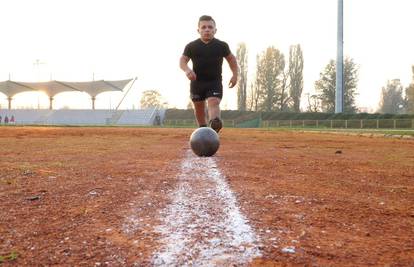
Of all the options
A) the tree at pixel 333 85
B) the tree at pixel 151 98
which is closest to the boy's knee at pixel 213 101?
the tree at pixel 333 85

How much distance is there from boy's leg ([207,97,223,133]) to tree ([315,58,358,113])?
63.3 m

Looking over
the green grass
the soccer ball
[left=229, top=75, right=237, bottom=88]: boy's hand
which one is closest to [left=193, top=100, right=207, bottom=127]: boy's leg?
[left=229, top=75, right=237, bottom=88]: boy's hand

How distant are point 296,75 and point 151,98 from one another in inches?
1297

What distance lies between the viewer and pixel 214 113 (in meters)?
7.60

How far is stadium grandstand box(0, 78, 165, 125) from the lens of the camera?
62344 millimetres

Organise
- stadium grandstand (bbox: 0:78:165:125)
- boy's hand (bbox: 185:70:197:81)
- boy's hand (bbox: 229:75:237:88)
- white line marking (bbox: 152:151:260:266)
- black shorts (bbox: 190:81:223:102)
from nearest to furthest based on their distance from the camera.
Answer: white line marking (bbox: 152:151:260:266), boy's hand (bbox: 185:70:197:81), black shorts (bbox: 190:81:223:102), boy's hand (bbox: 229:75:237:88), stadium grandstand (bbox: 0:78:165:125)

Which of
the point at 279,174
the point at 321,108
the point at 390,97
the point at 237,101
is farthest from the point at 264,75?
the point at 279,174

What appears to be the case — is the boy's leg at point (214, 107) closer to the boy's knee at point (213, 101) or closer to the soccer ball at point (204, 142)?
the boy's knee at point (213, 101)

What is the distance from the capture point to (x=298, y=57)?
71562mm

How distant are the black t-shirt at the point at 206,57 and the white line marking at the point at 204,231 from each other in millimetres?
4326

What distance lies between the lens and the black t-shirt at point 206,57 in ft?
25.7

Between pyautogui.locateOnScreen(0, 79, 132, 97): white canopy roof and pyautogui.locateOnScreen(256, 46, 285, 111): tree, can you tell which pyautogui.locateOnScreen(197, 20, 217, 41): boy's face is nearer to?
pyautogui.locateOnScreen(0, 79, 132, 97): white canopy roof

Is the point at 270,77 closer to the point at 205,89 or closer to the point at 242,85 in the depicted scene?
the point at 242,85

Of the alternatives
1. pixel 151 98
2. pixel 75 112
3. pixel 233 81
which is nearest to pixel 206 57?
pixel 233 81
